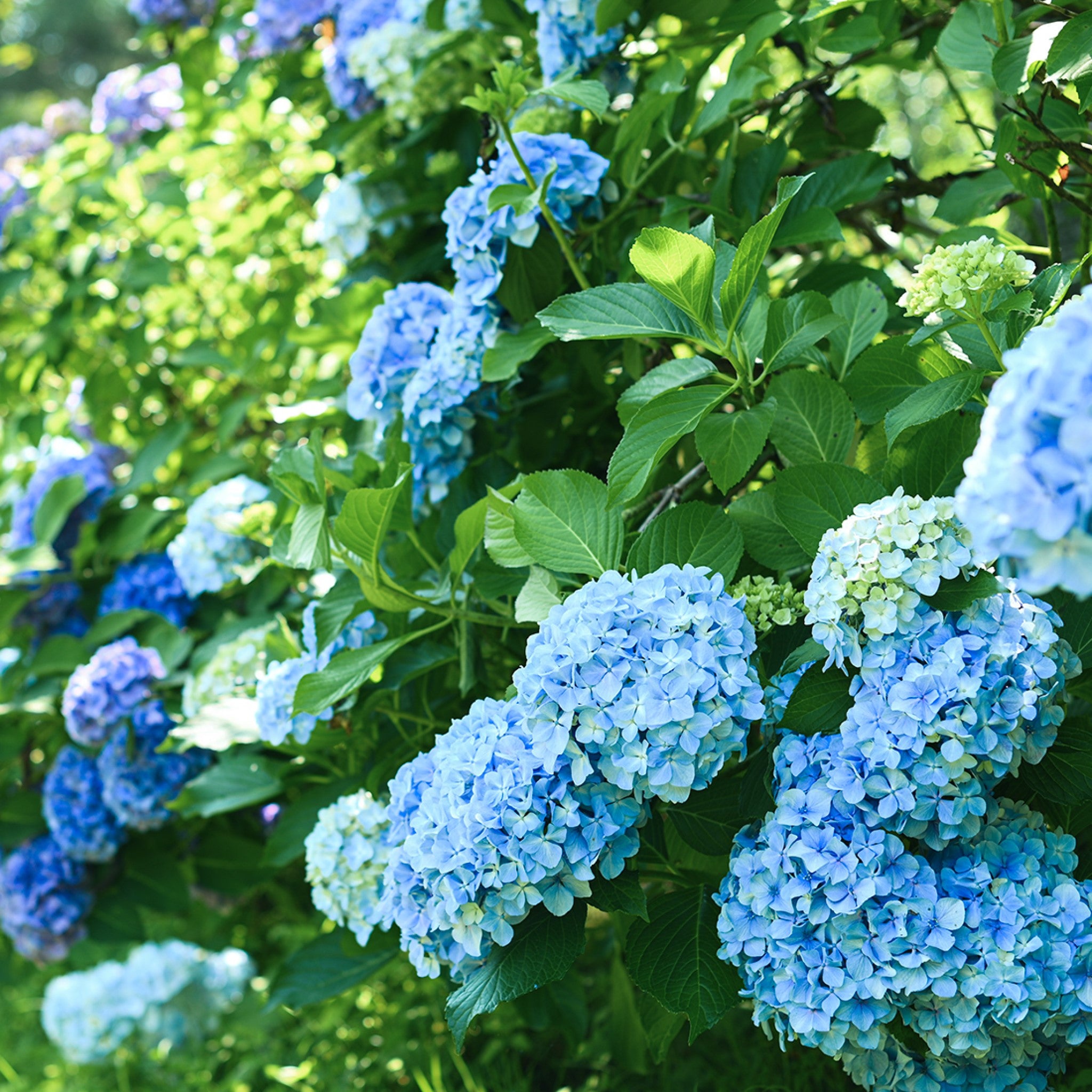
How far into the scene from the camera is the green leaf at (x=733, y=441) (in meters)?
1.06

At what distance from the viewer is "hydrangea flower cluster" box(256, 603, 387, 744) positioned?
141 centimetres

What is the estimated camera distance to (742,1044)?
1770mm

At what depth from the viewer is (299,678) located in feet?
4.58

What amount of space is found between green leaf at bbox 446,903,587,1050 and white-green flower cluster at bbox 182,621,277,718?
0.81 meters

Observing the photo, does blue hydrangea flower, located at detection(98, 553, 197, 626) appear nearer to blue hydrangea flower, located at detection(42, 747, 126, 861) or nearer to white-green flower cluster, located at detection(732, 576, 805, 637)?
blue hydrangea flower, located at detection(42, 747, 126, 861)

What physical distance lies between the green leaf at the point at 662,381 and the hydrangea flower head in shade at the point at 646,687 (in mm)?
234

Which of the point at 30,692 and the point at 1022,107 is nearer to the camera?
the point at 1022,107

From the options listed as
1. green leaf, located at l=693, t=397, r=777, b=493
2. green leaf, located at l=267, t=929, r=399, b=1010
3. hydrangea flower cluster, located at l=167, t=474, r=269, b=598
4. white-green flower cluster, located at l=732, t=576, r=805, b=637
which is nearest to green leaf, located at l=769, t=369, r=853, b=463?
green leaf, located at l=693, t=397, r=777, b=493

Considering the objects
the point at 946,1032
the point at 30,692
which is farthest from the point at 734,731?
the point at 30,692

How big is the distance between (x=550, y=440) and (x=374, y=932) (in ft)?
2.60

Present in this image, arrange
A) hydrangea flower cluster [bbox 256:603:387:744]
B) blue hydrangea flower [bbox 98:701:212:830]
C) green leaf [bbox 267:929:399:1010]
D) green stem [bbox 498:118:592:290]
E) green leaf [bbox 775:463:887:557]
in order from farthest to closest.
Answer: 1. blue hydrangea flower [bbox 98:701:212:830]
2. green leaf [bbox 267:929:399:1010]
3. hydrangea flower cluster [bbox 256:603:387:744]
4. green stem [bbox 498:118:592:290]
5. green leaf [bbox 775:463:887:557]

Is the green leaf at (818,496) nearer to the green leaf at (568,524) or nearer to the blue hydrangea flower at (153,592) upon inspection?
the green leaf at (568,524)

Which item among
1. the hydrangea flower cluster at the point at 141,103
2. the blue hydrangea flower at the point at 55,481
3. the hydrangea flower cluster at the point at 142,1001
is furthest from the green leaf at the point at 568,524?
the hydrangea flower cluster at the point at 141,103

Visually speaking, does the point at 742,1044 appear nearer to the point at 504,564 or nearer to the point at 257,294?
the point at 504,564
